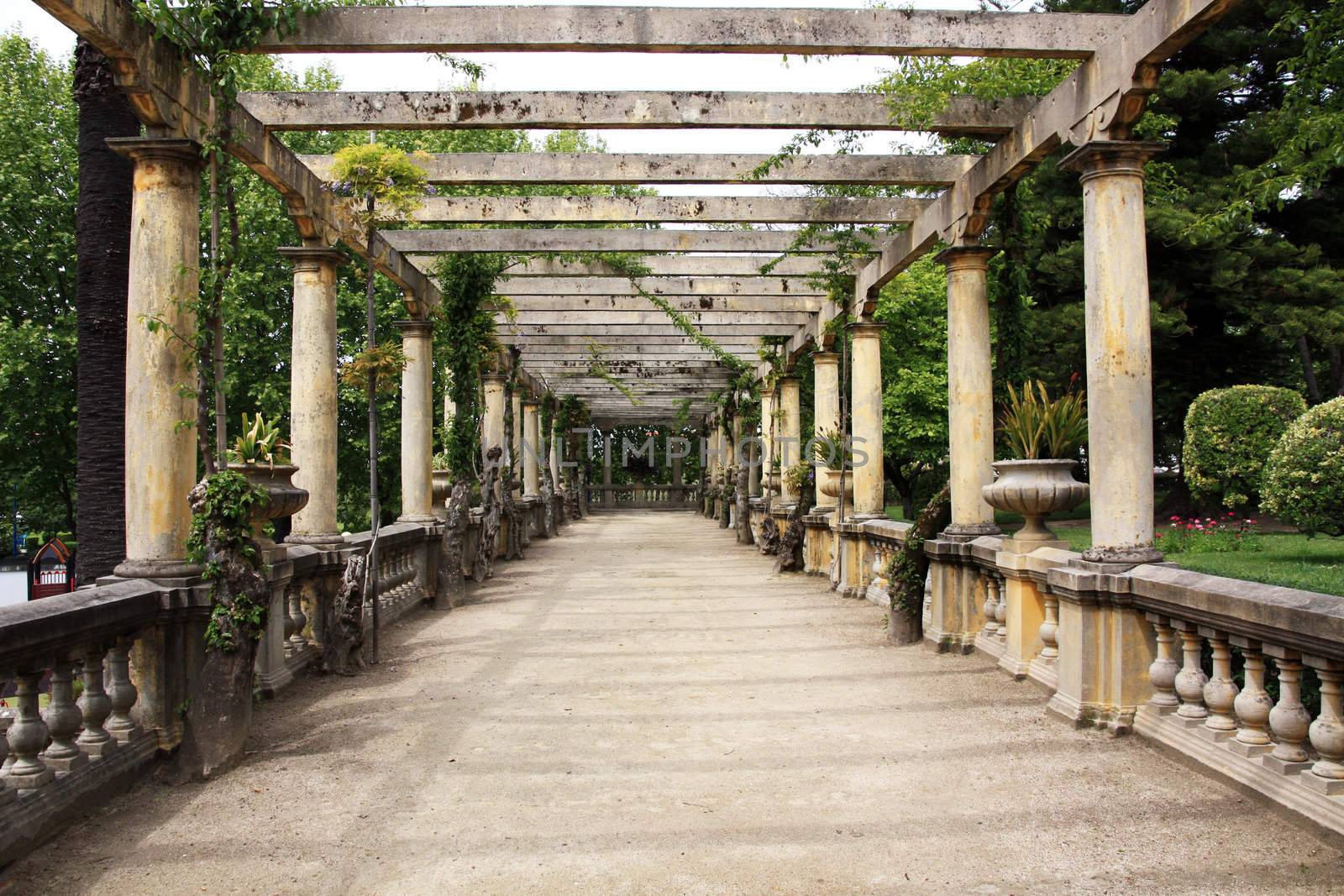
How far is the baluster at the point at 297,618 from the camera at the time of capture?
6.99 metres

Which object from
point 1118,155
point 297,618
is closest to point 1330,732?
point 1118,155

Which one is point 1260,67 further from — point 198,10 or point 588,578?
point 198,10

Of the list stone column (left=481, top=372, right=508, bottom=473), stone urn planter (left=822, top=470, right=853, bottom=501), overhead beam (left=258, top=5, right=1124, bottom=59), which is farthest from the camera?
stone column (left=481, top=372, right=508, bottom=473)

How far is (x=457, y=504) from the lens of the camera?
11.3m

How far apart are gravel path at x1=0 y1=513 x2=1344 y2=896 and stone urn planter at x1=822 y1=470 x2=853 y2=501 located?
16.2ft

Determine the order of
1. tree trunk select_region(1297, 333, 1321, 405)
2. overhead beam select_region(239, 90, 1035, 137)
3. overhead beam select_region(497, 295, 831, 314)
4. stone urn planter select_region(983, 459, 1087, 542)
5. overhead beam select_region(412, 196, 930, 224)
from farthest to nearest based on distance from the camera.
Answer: tree trunk select_region(1297, 333, 1321, 405)
overhead beam select_region(497, 295, 831, 314)
overhead beam select_region(412, 196, 930, 224)
overhead beam select_region(239, 90, 1035, 137)
stone urn planter select_region(983, 459, 1087, 542)

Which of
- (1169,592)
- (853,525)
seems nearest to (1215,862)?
(1169,592)

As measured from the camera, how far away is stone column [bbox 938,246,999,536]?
791 centimetres

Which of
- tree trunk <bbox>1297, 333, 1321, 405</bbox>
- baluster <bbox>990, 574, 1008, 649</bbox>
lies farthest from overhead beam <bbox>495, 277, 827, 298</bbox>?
tree trunk <bbox>1297, 333, 1321, 405</bbox>

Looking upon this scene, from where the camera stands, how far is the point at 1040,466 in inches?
250

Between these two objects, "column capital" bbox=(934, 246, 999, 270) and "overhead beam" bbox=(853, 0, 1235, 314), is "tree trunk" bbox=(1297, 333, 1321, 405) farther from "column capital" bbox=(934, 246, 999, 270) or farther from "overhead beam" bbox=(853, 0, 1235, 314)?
"overhead beam" bbox=(853, 0, 1235, 314)

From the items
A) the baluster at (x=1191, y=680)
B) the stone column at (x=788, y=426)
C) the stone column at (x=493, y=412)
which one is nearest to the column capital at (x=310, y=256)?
the baluster at (x=1191, y=680)

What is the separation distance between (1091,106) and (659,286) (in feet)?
26.1

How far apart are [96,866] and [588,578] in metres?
→ 9.97
